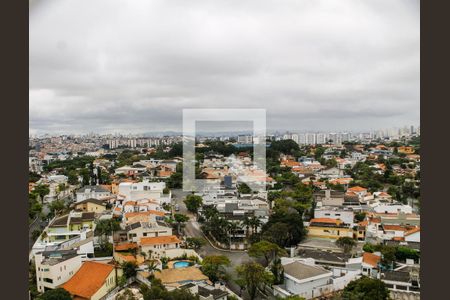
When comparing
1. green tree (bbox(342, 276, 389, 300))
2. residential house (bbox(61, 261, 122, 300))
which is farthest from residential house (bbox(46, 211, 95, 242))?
green tree (bbox(342, 276, 389, 300))

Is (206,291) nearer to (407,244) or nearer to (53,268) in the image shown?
(53,268)

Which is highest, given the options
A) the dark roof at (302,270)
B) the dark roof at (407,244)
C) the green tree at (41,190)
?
the green tree at (41,190)

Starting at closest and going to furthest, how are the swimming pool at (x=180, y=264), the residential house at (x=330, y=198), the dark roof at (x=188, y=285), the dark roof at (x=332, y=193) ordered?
the dark roof at (x=188, y=285), the swimming pool at (x=180, y=264), the residential house at (x=330, y=198), the dark roof at (x=332, y=193)

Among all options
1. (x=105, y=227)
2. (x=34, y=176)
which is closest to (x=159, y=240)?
(x=105, y=227)

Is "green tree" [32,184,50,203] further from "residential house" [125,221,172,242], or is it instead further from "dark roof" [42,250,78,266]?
"dark roof" [42,250,78,266]

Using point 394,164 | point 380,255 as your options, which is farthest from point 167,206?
point 394,164

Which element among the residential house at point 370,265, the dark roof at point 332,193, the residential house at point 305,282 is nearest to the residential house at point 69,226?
the residential house at point 305,282

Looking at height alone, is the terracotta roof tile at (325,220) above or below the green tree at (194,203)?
below

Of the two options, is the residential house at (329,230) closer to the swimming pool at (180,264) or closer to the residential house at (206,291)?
the swimming pool at (180,264)
